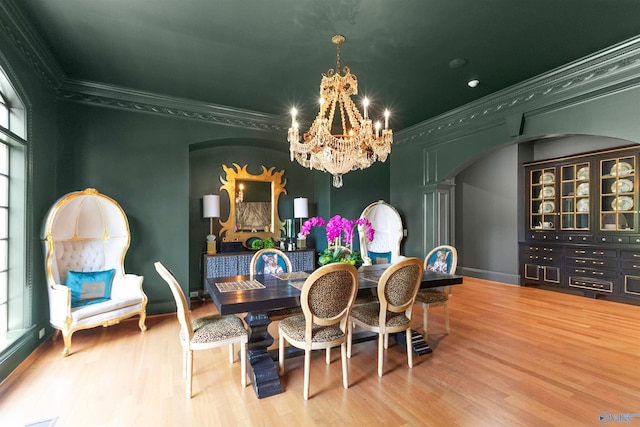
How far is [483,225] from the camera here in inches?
266

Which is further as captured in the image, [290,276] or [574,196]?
[574,196]

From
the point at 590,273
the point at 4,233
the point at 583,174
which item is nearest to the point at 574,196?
the point at 583,174

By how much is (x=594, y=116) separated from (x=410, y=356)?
326cm

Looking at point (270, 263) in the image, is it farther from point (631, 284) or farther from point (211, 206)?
point (631, 284)

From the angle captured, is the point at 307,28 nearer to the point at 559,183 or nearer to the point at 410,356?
the point at 410,356

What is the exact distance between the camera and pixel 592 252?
497cm

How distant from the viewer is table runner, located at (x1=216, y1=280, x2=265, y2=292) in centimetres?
261

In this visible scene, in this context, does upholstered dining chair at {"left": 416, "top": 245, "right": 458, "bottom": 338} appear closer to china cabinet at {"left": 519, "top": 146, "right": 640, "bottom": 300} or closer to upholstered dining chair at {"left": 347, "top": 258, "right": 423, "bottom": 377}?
upholstered dining chair at {"left": 347, "top": 258, "right": 423, "bottom": 377}

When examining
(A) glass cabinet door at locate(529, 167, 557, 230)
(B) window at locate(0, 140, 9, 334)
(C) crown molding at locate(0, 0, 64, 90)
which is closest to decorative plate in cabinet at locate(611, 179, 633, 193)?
(A) glass cabinet door at locate(529, 167, 557, 230)

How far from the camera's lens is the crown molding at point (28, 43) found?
8.13 feet

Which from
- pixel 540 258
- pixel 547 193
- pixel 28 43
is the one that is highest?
pixel 28 43

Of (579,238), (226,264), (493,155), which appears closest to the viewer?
(226,264)

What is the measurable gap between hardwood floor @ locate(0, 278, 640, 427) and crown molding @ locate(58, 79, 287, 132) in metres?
2.82

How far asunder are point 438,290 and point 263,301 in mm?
2356
